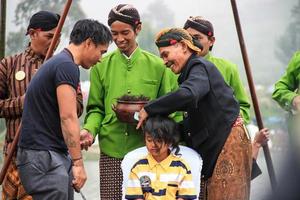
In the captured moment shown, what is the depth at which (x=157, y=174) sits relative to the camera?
4.31 metres

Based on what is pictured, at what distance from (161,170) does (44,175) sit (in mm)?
736

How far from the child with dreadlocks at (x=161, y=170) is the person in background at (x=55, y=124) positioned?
44 centimetres

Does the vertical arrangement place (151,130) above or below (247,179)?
above

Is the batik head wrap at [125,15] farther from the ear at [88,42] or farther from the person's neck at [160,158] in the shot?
the person's neck at [160,158]

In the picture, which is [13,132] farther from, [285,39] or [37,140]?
[285,39]

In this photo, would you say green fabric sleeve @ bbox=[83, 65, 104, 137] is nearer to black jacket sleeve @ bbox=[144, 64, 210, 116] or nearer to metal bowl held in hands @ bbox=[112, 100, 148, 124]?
metal bowl held in hands @ bbox=[112, 100, 148, 124]

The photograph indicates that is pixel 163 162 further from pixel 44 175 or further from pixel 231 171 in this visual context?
pixel 44 175

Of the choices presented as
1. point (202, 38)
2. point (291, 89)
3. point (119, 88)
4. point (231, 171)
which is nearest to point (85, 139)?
point (119, 88)

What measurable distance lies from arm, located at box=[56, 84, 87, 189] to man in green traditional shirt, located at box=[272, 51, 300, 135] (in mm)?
1797

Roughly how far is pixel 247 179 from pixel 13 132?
5.14ft

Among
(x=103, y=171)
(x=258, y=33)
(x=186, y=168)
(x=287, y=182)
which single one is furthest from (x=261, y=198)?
(x=258, y=33)

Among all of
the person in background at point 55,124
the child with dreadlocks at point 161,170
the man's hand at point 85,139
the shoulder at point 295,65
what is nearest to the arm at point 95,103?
the man's hand at point 85,139

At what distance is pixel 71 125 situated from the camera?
3.94 m

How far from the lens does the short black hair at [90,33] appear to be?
161 inches
